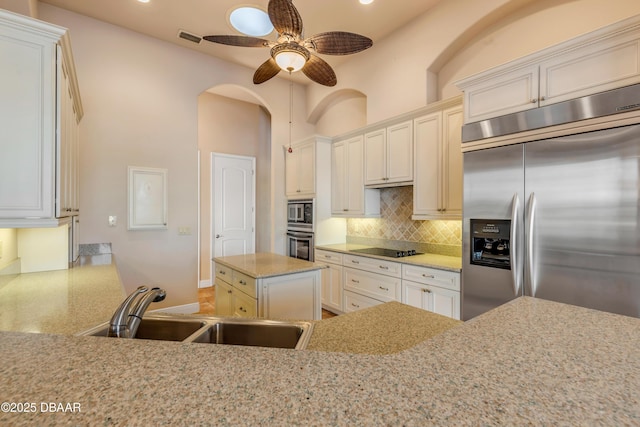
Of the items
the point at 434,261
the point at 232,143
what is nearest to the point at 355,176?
the point at 434,261

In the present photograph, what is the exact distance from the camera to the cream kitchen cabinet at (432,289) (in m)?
2.54

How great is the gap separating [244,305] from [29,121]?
174 centimetres

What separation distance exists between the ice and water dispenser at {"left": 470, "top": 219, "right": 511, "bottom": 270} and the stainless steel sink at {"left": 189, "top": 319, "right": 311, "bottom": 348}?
1.63 metres

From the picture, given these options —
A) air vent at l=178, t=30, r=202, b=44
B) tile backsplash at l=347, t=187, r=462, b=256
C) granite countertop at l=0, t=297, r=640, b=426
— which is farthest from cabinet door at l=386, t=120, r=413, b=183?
→ granite countertop at l=0, t=297, r=640, b=426

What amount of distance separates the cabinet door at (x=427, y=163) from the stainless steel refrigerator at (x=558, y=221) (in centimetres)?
63

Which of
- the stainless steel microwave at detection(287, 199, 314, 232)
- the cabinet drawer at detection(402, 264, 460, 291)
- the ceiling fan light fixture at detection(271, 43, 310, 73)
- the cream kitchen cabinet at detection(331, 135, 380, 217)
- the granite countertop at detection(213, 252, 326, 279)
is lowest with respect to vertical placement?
the cabinet drawer at detection(402, 264, 460, 291)

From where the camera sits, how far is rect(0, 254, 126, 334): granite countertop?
4.38ft

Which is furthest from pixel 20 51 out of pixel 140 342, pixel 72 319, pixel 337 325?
pixel 337 325

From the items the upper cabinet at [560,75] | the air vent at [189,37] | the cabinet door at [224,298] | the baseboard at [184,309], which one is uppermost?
the air vent at [189,37]

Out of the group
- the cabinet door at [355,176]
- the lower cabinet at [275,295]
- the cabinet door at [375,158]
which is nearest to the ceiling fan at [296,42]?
the cabinet door at [375,158]

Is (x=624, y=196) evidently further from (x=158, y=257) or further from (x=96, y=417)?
(x=158, y=257)

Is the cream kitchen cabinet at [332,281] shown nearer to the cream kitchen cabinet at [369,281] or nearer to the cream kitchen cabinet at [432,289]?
the cream kitchen cabinet at [369,281]

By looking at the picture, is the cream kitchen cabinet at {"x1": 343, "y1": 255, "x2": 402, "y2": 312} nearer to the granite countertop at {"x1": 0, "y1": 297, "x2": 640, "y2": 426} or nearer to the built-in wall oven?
the built-in wall oven

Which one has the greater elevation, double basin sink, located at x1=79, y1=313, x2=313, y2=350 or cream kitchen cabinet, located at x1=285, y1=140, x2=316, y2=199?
cream kitchen cabinet, located at x1=285, y1=140, x2=316, y2=199
